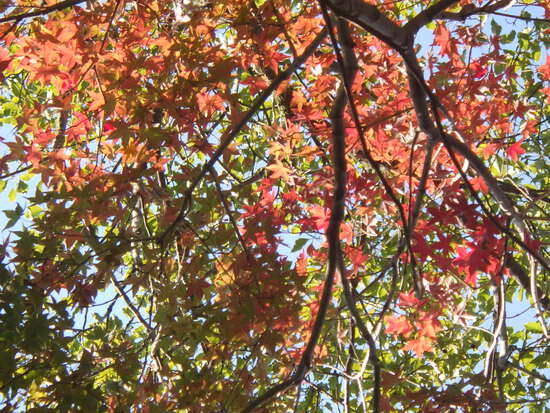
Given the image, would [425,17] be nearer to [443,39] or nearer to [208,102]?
[208,102]

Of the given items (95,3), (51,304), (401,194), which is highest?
(95,3)

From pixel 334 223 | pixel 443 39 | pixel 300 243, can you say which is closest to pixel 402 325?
pixel 300 243

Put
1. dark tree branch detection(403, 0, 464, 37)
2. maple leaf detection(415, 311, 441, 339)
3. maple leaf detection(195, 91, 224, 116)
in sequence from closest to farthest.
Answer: dark tree branch detection(403, 0, 464, 37)
maple leaf detection(195, 91, 224, 116)
maple leaf detection(415, 311, 441, 339)

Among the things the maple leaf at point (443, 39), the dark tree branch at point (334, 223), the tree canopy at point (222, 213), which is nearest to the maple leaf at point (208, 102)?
the tree canopy at point (222, 213)

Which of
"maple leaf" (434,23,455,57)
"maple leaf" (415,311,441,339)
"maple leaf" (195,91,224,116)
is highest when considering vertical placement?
"maple leaf" (434,23,455,57)

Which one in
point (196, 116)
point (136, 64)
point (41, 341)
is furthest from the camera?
point (196, 116)

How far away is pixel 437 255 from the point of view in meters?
2.30

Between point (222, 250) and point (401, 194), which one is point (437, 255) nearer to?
point (401, 194)

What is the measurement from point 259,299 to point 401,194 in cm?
88

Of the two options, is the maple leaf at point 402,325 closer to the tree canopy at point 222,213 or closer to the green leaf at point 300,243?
the tree canopy at point 222,213

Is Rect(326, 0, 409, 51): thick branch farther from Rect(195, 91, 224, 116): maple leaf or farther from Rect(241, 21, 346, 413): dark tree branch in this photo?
Rect(195, 91, 224, 116): maple leaf

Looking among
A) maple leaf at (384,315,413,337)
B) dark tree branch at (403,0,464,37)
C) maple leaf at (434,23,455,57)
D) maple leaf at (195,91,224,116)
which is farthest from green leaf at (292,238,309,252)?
dark tree branch at (403,0,464,37)

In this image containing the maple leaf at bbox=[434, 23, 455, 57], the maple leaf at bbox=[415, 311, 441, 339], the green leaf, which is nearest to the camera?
the maple leaf at bbox=[415, 311, 441, 339]

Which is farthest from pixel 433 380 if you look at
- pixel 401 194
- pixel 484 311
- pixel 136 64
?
pixel 136 64
